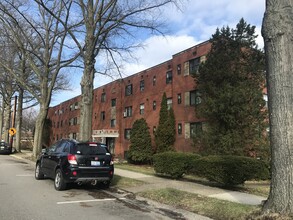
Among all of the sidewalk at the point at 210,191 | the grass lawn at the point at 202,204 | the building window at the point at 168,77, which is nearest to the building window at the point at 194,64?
the building window at the point at 168,77

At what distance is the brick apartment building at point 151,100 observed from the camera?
1077 inches

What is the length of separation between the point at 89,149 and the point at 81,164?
0.62 m

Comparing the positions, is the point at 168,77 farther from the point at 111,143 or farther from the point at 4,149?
the point at 4,149

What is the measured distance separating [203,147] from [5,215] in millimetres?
14457

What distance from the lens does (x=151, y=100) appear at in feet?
111

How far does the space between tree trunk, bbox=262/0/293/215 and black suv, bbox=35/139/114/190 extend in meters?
6.14

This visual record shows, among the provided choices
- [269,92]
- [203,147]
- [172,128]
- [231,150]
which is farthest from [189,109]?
[269,92]

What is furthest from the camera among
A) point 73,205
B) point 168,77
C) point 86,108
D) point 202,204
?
point 168,77

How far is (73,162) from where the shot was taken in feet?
36.7

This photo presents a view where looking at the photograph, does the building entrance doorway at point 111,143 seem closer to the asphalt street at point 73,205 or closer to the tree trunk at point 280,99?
the asphalt street at point 73,205

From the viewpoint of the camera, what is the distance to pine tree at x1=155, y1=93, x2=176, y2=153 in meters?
28.9

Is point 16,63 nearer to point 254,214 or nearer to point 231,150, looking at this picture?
point 231,150

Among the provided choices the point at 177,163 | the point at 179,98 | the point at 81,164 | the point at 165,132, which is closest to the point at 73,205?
the point at 81,164

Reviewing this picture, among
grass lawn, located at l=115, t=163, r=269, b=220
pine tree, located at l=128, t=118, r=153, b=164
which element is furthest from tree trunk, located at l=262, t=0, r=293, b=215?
pine tree, located at l=128, t=118, r=153, b=164
